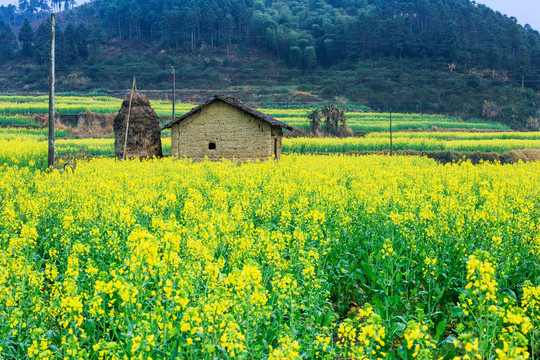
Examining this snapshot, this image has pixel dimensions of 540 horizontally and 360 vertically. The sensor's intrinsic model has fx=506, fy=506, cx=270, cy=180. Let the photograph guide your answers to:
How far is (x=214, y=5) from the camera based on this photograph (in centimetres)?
12356

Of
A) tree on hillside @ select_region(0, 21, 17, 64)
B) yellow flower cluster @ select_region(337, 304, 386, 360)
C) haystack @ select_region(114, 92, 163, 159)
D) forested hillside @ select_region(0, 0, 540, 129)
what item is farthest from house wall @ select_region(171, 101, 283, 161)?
tree on hillside @ select_region(0, 21, 17, 64)

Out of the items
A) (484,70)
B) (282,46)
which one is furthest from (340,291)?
(282,46)

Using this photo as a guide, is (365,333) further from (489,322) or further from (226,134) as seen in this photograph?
(226,134)

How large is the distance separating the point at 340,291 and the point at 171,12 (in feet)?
398

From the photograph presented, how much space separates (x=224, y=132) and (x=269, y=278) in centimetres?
1702

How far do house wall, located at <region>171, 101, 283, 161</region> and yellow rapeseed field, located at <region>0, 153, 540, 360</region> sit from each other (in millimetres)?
11184

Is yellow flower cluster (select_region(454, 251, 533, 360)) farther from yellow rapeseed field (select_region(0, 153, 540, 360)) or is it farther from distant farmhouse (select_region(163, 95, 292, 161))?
distant farmhouse (select_region(163, 95, 292, 161))

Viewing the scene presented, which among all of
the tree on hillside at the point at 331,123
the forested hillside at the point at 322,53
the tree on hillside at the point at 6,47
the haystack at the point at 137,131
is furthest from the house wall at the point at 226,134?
the tree on hillside at the point at 6,47

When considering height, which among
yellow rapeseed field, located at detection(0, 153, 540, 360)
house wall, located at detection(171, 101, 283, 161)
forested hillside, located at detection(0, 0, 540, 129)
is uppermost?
forested hillside, located at detection(0, 0, 540, 129)

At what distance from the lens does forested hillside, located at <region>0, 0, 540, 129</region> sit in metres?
80.1

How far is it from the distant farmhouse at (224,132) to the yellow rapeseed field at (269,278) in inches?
440

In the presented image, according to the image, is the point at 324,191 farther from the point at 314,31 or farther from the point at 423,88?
the point at 314,31

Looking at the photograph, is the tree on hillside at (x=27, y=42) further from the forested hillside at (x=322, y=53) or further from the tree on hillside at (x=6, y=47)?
the tree on hillside at (x=6, y=47)

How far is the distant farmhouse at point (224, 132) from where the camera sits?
2362 centimetres
